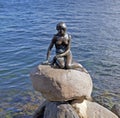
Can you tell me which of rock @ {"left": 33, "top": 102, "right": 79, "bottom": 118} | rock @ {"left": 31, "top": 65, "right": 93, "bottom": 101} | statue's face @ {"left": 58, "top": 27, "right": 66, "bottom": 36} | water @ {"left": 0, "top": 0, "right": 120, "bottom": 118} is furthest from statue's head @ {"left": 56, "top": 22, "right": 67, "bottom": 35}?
water @ {"left": 0, "top": 0, "right": 120, "bottom": 118}

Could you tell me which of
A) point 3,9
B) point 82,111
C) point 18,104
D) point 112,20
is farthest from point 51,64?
point 3,9

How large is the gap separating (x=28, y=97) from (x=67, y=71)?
17.2 ft

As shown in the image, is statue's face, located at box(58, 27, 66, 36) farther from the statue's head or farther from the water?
the water

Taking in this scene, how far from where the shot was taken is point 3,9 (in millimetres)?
32750

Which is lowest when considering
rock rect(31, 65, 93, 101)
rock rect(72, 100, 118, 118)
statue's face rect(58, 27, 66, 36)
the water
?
the water

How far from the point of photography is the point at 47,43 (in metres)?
22.4

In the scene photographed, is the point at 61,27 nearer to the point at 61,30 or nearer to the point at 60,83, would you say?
the point at 61,30

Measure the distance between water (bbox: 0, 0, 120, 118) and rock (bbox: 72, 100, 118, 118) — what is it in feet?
9.46

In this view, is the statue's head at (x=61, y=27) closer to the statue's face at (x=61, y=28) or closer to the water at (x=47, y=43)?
the statue's face at (x=61, y=28)

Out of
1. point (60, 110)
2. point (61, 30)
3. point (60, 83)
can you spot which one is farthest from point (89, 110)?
point (61, 30)

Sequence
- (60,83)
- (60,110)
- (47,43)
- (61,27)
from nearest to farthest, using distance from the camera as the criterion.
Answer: (60,83), (61,27), (60,110), (47,43)

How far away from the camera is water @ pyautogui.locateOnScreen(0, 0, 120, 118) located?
15.7m

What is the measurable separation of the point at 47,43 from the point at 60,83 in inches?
481

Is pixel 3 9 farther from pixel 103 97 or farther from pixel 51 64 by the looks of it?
pixel 51 64
